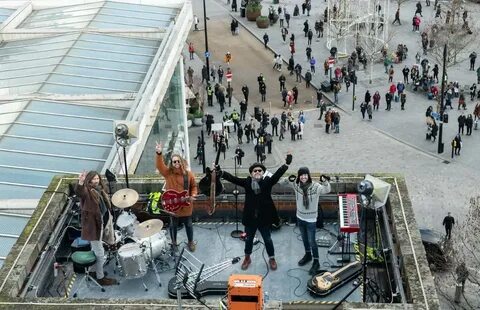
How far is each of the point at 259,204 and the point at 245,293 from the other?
2716mm

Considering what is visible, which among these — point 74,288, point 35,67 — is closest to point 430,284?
point 74,288

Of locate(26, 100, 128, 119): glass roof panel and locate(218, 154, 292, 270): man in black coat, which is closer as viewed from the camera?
locate(218, 154, 292, 270): man in black coat

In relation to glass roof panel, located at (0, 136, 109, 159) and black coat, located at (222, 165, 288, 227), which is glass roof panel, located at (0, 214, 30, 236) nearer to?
glass roof panel, located at (0, 136, 109, 159)

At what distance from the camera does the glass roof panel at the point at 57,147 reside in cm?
2131

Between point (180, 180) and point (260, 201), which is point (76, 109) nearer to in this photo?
point (180, 180)

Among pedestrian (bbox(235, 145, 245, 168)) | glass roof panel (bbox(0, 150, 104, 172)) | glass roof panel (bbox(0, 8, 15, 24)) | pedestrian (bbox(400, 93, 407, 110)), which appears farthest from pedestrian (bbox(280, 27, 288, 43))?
glass roof panel (bbox(0, 150, 104, 172))

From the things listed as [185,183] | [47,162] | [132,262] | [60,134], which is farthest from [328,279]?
[60,134]

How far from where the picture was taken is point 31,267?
1208 centimetres

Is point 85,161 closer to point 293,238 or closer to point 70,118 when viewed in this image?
point 70,118

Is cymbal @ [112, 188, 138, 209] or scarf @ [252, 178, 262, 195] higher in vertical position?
scarf @ [252, 178, 262, 195]

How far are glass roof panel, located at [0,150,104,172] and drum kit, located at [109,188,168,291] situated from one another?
7.34 m

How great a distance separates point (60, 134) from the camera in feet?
73.6

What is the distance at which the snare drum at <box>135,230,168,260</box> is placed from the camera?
12715mm

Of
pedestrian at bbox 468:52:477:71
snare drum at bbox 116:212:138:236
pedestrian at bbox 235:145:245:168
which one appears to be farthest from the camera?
pedestrian at bbox 468:52:477:71
